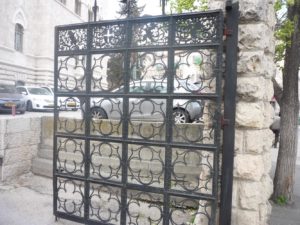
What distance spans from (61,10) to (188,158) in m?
33.7

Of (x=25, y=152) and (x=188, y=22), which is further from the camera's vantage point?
(x=25, y=152)

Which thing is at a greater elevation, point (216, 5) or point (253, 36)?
point (216, 5)

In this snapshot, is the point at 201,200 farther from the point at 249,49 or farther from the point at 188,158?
the point at 188,158

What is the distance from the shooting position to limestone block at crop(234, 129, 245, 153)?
12.3 ft

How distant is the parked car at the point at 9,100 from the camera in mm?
16734

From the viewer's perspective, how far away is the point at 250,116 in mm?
3691

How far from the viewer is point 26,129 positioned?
6746mm

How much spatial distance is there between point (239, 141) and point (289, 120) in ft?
14.5

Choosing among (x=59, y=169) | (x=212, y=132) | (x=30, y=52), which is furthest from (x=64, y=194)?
(x=30, y=52)

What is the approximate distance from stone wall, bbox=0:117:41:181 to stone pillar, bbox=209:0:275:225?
4234 millimetres

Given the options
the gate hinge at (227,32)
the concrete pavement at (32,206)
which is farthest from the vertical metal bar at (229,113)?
the concrete pavement at (32,206)

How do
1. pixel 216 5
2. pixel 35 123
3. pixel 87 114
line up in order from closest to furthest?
1. pixel 216 5
2. pixel 87 114
3. pixel 35 123

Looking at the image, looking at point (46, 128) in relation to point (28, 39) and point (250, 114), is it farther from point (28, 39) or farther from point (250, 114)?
point (28, 39)

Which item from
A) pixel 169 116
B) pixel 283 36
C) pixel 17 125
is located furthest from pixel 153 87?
pixel 283 36
